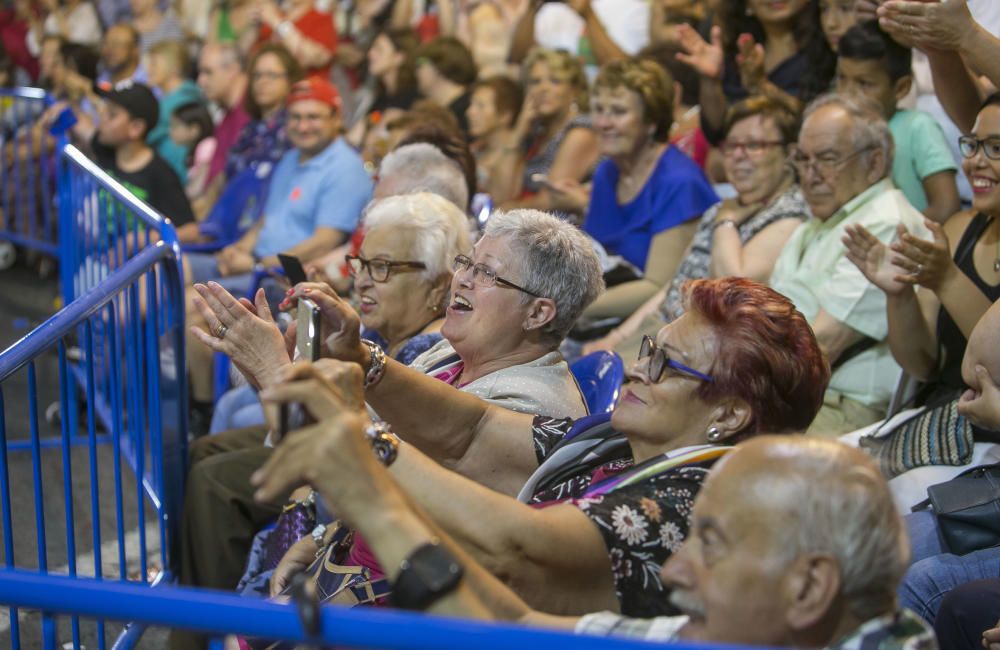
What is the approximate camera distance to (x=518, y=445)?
2.48m

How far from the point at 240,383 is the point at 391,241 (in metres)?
1.40

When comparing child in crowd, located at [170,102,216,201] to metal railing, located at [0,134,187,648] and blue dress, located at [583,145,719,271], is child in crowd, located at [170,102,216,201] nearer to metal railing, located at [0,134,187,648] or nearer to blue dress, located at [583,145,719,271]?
metal railing, located at [0,134,187,648]

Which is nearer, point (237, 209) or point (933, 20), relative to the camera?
point (933, 20)

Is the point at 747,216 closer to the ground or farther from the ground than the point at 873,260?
closer to the ground

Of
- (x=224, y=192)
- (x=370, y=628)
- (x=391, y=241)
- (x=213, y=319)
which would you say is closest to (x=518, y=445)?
(x=213, y=319)

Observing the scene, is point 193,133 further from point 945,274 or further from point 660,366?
point 660,366

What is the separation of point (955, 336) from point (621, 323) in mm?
1413

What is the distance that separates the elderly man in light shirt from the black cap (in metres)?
4.12

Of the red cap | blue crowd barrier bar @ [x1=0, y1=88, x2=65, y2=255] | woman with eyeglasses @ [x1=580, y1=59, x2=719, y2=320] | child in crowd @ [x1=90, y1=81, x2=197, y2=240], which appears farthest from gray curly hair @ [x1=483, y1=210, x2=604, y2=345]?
blue crowd barrier bar @ [x1=0, y1=88, x2=65, y2=255]

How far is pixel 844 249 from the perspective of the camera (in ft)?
11.3

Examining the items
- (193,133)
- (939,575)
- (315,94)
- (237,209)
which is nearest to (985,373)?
(939,575)

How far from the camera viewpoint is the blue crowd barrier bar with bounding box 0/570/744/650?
1.28m

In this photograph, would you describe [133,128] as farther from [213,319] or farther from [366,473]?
[366,473]

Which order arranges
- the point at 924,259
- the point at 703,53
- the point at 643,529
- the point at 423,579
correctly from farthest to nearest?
the point at 703,53, the point at 924,259, the point at 643,529, the point at 423,579
